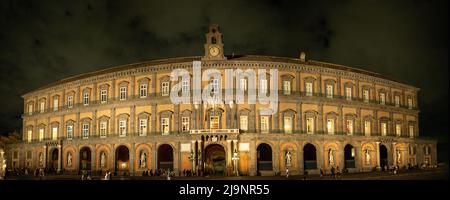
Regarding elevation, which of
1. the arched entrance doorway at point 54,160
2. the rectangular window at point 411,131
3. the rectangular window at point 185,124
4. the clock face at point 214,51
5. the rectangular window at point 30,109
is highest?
the clock face at point 214,51

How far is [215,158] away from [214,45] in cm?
1280

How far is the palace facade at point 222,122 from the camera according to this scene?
48.2 m

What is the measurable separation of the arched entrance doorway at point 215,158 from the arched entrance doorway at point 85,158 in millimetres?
17335

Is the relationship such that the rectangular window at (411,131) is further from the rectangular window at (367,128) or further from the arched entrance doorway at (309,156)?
the arched entrance doorway at (309,156)

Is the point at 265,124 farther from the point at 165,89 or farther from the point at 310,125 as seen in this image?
the point at 165,89

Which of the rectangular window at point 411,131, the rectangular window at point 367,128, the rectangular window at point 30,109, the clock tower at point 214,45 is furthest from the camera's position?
the rectangular window at point 30,109

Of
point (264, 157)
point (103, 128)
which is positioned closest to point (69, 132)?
point (103, 128)

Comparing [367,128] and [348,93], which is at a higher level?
[348,93]

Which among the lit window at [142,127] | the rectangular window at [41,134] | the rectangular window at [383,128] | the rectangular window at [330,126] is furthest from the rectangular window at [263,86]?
the rectangular window at [41,134]

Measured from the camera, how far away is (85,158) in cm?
5766

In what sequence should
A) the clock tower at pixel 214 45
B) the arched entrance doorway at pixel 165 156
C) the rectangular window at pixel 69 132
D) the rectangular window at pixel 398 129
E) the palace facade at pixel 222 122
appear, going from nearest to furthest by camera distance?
the palace facade at pixel 222 122 < the clock tower at pixel 214 45 < the arched entrance doorway at pixel 165 156 < the rectangular window at pixel 69 132 < the rectangular window at pixel 398 129

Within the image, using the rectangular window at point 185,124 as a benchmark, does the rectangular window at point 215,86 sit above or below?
above
